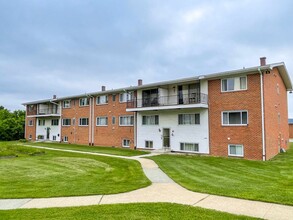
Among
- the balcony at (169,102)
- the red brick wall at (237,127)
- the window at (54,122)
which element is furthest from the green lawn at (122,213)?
the window at (54,122)

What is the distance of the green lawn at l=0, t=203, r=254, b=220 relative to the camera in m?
5.07

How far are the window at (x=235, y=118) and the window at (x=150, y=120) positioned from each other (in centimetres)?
673

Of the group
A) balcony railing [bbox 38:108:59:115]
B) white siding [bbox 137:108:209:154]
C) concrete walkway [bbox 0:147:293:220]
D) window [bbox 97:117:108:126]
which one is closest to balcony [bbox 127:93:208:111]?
white siding [bbox 137:108:209:154]

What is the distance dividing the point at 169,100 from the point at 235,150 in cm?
737

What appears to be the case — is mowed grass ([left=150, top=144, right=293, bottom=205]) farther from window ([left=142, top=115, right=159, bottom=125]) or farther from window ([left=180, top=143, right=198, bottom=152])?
window ([left=142, top=115, right=159, bottom=125])

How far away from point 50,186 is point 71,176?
6.48ft

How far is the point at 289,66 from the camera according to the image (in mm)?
23781

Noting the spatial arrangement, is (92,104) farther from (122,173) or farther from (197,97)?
(122,173)

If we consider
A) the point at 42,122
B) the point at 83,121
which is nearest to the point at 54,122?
the point at 42,122

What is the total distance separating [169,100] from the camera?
822 inches

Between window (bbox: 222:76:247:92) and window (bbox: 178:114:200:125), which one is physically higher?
window (bbox: 222:76:247:92)

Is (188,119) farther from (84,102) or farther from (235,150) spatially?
(84,102)

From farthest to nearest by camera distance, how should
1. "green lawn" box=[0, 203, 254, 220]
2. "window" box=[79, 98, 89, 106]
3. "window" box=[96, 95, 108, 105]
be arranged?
"window" box=[79, 98, 89, 106]
"window" box=[96, 95, 108, 105]
"green lawn" box=[0, 203, 254, 220]

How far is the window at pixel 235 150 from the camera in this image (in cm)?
1622
